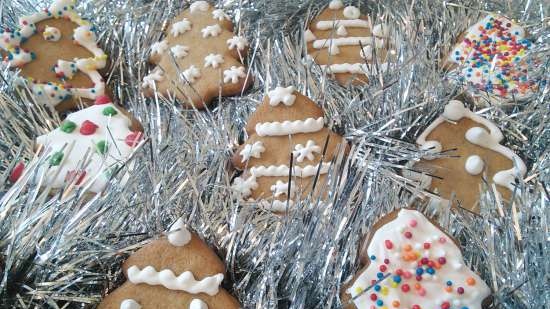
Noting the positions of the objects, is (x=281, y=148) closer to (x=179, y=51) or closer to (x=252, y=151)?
(x=252, y=151)

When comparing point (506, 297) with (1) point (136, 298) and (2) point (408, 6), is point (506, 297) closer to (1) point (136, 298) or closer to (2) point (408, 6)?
(1) point (136, 298)

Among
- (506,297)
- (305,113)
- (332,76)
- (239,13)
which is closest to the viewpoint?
(506,297)

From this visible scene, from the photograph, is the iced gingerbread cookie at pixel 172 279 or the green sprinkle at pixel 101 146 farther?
the green sprinkle at pixel 101 146

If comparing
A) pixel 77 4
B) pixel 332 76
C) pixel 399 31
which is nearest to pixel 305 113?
pixel 332 76

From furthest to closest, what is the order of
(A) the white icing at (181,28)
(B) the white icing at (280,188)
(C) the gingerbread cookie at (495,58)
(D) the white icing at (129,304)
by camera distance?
(A) the white icing at (181,28), (C) the gingerbread cookie at (495,58), (B) the white icing at (280,188), (D) the white icing at (129,304)

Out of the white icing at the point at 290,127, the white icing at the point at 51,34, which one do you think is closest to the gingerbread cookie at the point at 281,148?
the white icing at the point at 290,127

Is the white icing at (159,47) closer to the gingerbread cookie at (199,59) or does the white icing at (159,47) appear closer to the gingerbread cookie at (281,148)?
the gingerbread cookie at (199,59)

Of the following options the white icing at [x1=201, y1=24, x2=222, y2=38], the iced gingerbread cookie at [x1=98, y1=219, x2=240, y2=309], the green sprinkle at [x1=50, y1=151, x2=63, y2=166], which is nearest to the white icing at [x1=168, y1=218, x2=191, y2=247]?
the iced gingerbread cookie at [x1=98, y1=219, x2=240, y2=309]
